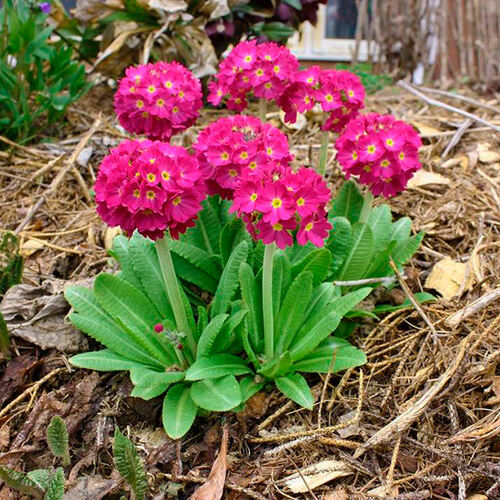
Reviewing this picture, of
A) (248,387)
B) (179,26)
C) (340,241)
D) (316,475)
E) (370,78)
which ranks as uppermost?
(179,26)

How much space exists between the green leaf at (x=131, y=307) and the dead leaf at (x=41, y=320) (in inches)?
10.0

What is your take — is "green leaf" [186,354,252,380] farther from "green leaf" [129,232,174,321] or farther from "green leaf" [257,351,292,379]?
"green leaf" [129,232,174,321]

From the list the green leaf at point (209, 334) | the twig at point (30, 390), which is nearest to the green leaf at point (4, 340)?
the twig at point (30, 390)

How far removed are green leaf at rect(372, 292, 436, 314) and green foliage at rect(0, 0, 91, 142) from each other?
7.20 ft

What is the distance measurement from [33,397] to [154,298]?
1.75 ft

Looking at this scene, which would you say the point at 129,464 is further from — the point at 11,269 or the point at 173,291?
the point at 11,269

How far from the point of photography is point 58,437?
1.73 m

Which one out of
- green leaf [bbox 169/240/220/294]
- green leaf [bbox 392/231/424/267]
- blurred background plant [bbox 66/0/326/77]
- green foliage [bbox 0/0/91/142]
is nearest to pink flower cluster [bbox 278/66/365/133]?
green leaf [bbox 392/231/424/267]

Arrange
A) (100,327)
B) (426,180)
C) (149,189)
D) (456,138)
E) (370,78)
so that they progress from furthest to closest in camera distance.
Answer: (370,78) < (456,138) < (426,180) < (100,327) < (149,189)

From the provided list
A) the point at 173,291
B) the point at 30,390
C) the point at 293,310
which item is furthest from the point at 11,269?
the point at 293,310

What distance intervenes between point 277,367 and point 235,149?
27.9 inches

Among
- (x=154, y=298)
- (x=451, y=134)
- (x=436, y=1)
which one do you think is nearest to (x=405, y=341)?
(x=154, y=298)

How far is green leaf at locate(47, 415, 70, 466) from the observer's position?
1705 millimetres

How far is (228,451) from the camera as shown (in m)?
1.86
